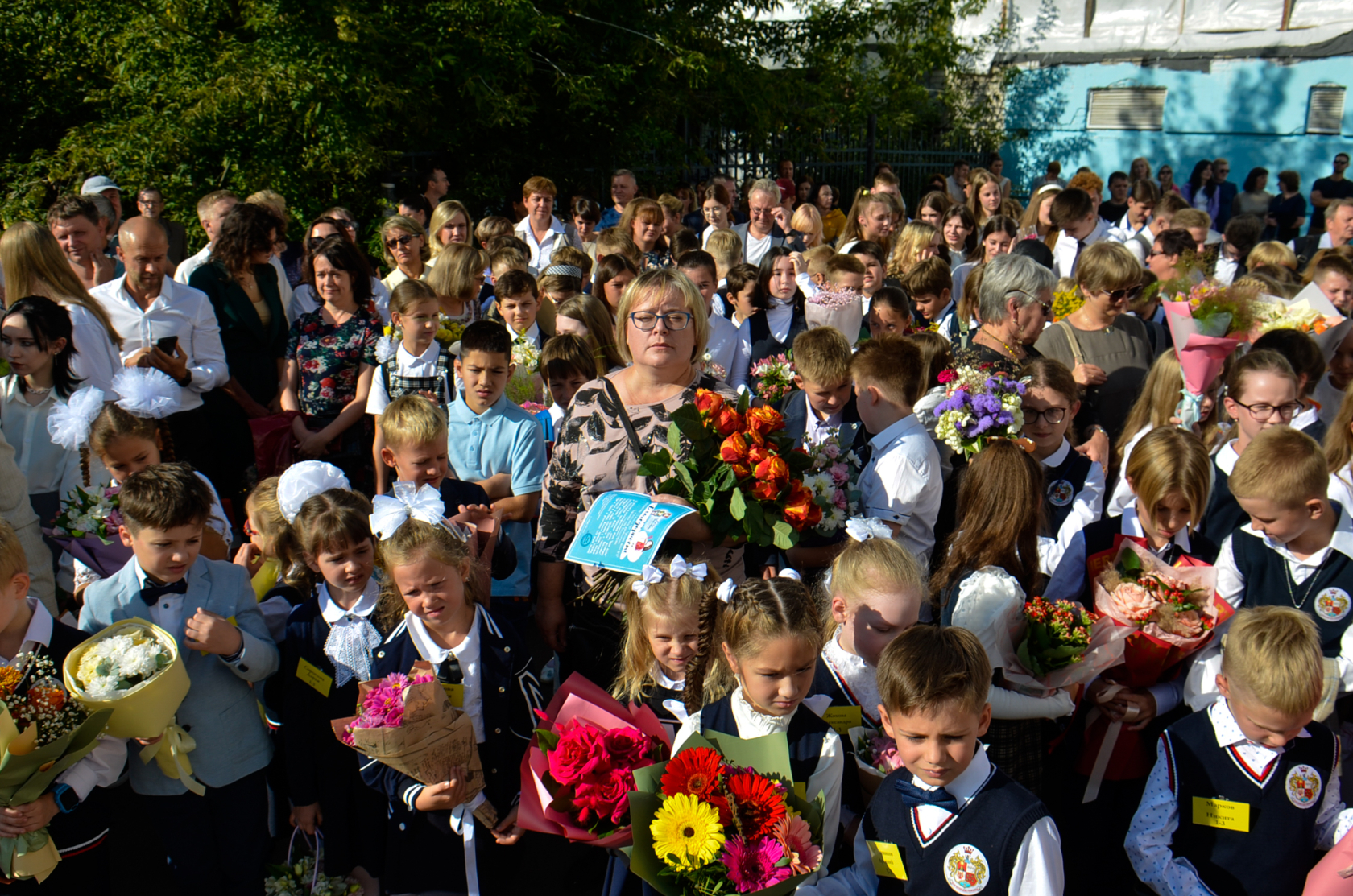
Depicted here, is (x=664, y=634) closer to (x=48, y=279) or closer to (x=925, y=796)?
(x=925, y=796)

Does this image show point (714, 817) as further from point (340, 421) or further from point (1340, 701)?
point (340, 421)

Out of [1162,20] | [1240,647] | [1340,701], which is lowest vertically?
[1340,701]

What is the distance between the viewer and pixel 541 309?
6074 mm

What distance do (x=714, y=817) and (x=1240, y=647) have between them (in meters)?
1.56

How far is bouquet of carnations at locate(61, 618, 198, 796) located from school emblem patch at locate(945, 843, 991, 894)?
2.23 meters

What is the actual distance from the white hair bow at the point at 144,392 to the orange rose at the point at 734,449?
2.64m

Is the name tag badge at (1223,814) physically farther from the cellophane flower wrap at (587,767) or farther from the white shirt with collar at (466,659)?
the white shirt with collar at (466,659)

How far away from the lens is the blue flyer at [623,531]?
9.57ft

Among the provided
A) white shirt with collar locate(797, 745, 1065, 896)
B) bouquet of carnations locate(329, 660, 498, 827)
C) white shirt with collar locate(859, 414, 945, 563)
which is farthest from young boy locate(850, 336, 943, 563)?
bouquet of carnations locate(329, 660, 498, 827)

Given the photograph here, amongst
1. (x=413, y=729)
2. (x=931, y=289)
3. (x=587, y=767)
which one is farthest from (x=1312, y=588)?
(x=931, y=289)

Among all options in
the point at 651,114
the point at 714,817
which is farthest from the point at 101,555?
the point at 651,114

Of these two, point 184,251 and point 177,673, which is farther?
point 184,251

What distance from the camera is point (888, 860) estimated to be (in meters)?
2.38

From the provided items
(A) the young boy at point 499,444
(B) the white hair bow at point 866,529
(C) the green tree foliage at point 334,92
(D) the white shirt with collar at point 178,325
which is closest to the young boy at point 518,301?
(A) the young boy at point 499,444
